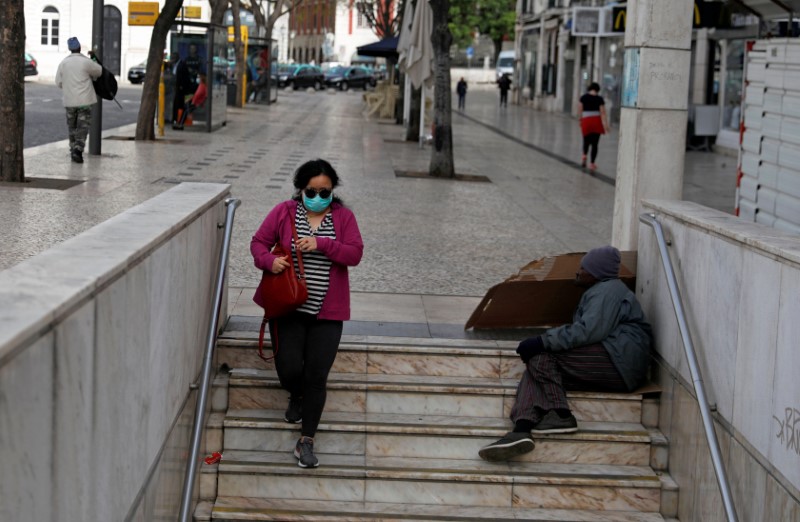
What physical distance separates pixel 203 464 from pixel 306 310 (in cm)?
103

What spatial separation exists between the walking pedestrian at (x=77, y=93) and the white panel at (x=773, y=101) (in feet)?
32.4

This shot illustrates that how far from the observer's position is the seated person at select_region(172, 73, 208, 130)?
27.7 metres

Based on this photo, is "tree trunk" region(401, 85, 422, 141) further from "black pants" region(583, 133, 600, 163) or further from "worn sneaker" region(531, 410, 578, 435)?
"worn sneaker" region(531, 410, 578, 435)

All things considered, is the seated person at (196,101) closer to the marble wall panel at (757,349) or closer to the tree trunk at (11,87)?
the tree trunk at (11,87)

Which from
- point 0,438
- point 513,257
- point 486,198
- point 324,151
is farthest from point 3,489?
point 324,151

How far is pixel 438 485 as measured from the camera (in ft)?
21.8

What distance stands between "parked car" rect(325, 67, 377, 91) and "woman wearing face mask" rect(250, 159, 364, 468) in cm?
6986

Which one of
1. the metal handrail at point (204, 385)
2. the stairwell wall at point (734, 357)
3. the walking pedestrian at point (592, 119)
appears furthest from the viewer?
the walking pedestrian at point (592, 119)

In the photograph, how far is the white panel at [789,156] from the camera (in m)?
12.1

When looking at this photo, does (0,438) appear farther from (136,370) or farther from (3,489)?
(136,370)

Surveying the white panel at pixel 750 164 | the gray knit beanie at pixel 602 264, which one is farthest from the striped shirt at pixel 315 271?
the white panel at pixel 750 164

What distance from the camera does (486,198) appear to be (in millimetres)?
16766

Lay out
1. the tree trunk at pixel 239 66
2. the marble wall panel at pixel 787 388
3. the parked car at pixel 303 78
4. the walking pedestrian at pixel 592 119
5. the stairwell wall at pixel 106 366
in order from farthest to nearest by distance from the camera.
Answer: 1. the parked car at pixel 303 78
2. the tree trunk at pixel 239 66
3. the walking pedestrian at pixel 592 119
4. the marble wall panel at pixel 787 388
5. the stairwell wall at pixel 106 366

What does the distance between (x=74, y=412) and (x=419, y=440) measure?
327cm
